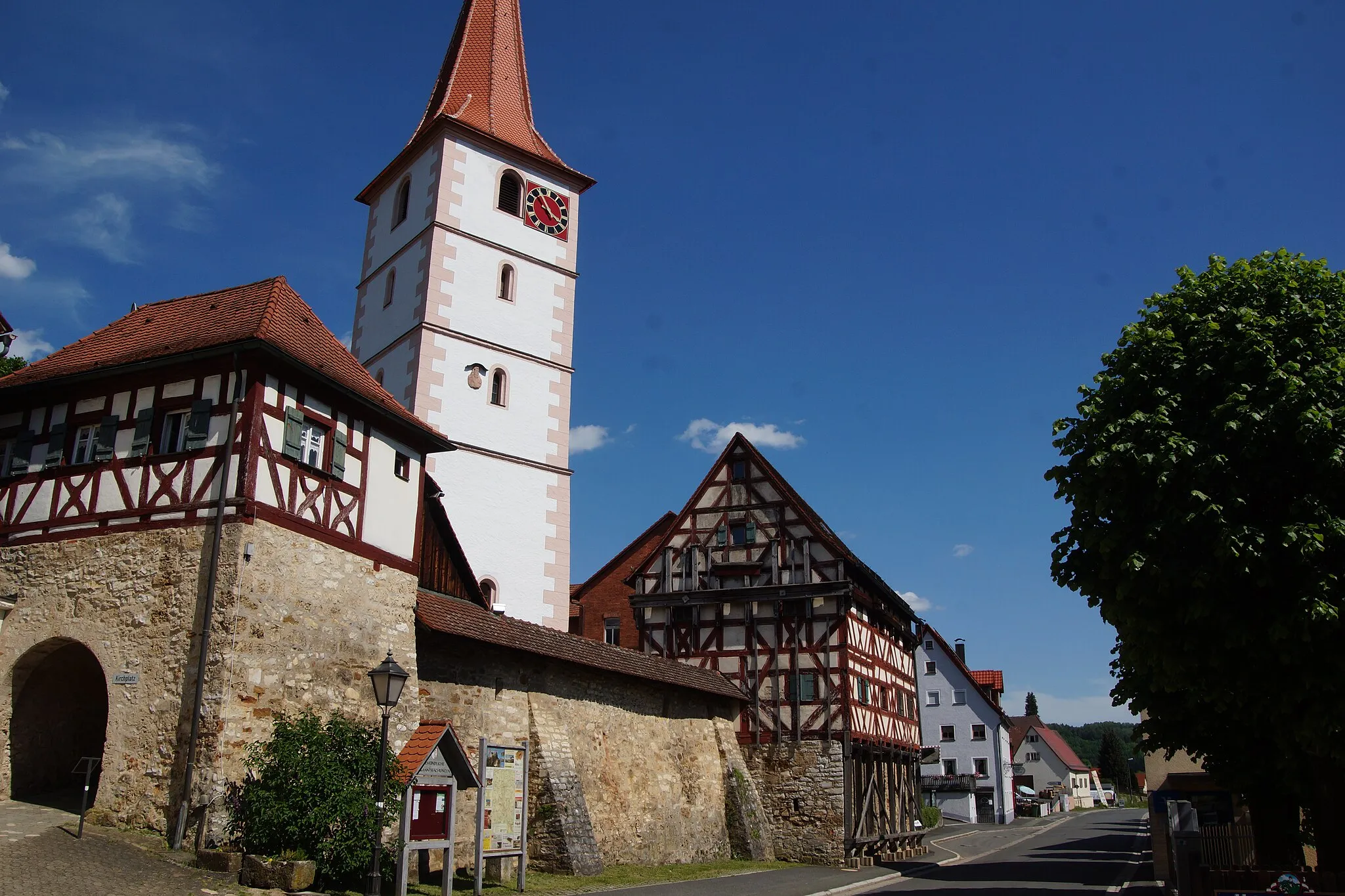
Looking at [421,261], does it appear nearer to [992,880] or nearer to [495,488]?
[495,488]

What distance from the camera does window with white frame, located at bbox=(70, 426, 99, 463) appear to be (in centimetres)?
1543

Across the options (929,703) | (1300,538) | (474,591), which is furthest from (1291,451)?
(929,703)

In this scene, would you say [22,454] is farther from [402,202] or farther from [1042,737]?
[1042,737]

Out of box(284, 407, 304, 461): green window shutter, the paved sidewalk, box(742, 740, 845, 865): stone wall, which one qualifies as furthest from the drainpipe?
box(742, 740, 845, 865): stone wall

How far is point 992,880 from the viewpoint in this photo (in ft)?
73.3

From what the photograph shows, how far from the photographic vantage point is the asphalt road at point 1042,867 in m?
20.7

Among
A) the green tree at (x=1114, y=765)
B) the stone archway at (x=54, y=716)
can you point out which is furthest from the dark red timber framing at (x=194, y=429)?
the green tree at (x=1114, y=765)

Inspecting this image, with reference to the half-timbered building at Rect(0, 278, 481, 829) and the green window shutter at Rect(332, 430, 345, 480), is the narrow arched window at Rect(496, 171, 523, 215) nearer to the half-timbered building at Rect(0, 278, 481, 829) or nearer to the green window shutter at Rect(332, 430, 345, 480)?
the half-timbered building at Rect(0, 278, 481, 829)

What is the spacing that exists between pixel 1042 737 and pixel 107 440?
78.8 metres

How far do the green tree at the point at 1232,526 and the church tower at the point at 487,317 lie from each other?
12.9 m


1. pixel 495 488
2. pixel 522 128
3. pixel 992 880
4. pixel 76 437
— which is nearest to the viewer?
pixel 76 437

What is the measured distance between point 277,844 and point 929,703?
165 feet

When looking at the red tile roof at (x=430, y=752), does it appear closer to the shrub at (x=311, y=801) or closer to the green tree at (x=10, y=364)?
the shrub at (x=311, y=801)

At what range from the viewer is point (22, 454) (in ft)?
52.0
